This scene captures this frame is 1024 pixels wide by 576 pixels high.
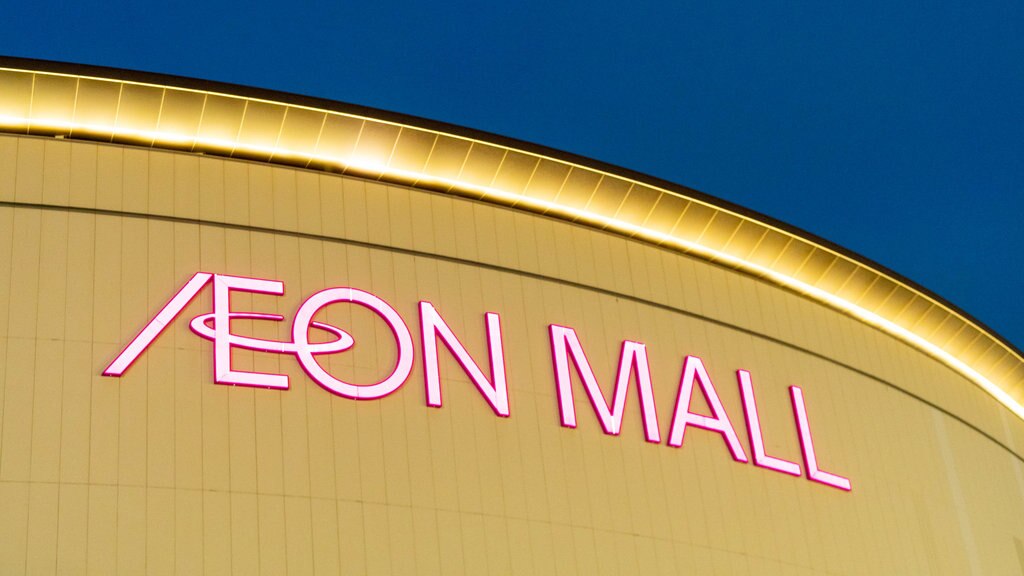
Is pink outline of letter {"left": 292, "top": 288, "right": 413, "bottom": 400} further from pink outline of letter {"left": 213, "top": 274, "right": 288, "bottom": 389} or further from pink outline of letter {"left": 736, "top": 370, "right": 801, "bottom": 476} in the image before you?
pink outline of letter {"left": 736, "top": 370, "right": 801, "bottom": 476}

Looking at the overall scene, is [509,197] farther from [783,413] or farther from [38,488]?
[38,488]

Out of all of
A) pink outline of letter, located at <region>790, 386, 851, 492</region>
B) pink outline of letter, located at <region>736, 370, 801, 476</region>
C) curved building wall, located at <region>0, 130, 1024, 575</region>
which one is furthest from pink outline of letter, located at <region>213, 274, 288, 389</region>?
pink outline of letter, located at <region>790, 386, 851, 492</region>

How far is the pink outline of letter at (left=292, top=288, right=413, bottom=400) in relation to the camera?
24359 millimetres

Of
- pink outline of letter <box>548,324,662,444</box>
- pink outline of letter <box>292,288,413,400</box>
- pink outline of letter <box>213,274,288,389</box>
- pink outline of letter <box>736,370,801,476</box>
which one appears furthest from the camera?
pink outline of letter <box>736,370,801,476</box>

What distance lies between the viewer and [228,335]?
78.7ft

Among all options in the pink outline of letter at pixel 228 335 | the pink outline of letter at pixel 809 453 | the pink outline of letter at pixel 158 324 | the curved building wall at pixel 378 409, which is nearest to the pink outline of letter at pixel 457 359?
the curved building wall at pixel 378 409

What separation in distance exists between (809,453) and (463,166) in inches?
317

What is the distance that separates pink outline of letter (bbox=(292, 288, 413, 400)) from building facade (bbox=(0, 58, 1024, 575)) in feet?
0.16

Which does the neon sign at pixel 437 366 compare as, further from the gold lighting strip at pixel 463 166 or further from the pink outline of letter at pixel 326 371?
the gold lighting strip at pixel 463 166

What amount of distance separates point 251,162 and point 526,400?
5766mm

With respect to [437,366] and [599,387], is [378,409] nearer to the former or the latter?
[437,366]

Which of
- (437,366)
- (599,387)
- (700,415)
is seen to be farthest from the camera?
(700,415)

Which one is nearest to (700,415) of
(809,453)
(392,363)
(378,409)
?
(809,453)

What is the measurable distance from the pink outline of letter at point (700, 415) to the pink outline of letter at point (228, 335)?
275 inches
